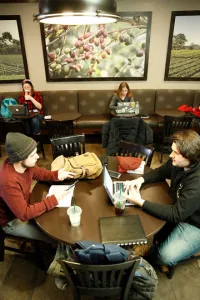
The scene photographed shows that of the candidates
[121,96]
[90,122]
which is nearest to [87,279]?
[90,122]

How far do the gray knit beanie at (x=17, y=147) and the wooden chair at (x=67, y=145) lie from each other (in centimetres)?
77

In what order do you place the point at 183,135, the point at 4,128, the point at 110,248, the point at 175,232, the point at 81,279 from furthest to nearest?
the point at 4,128
the point at 175,232
the point at 183,135
the point at 81,279
the point at 110,248

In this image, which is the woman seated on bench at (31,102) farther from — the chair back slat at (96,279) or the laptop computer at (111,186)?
the chair back slat at (96,279)

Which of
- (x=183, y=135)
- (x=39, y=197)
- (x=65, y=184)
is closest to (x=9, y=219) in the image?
(x=39, y=197)

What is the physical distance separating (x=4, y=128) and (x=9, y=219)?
3064mm

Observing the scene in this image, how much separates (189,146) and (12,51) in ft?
13.0

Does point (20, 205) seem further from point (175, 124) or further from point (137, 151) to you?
point (175, 124)

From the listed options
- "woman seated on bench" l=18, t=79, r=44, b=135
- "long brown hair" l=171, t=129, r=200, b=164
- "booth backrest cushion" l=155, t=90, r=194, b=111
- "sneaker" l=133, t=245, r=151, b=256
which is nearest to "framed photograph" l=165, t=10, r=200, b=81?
"booth backrest cushion" l=155, t=90, r=194, b=111

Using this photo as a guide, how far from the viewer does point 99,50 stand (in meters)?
4.18

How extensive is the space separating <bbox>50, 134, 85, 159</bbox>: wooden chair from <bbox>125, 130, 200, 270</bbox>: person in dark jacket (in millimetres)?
881

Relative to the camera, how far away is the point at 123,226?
1384 millimetres

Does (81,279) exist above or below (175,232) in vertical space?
above

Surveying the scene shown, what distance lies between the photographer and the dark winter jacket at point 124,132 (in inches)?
105

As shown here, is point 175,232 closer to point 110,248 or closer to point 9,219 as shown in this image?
point 110,248
